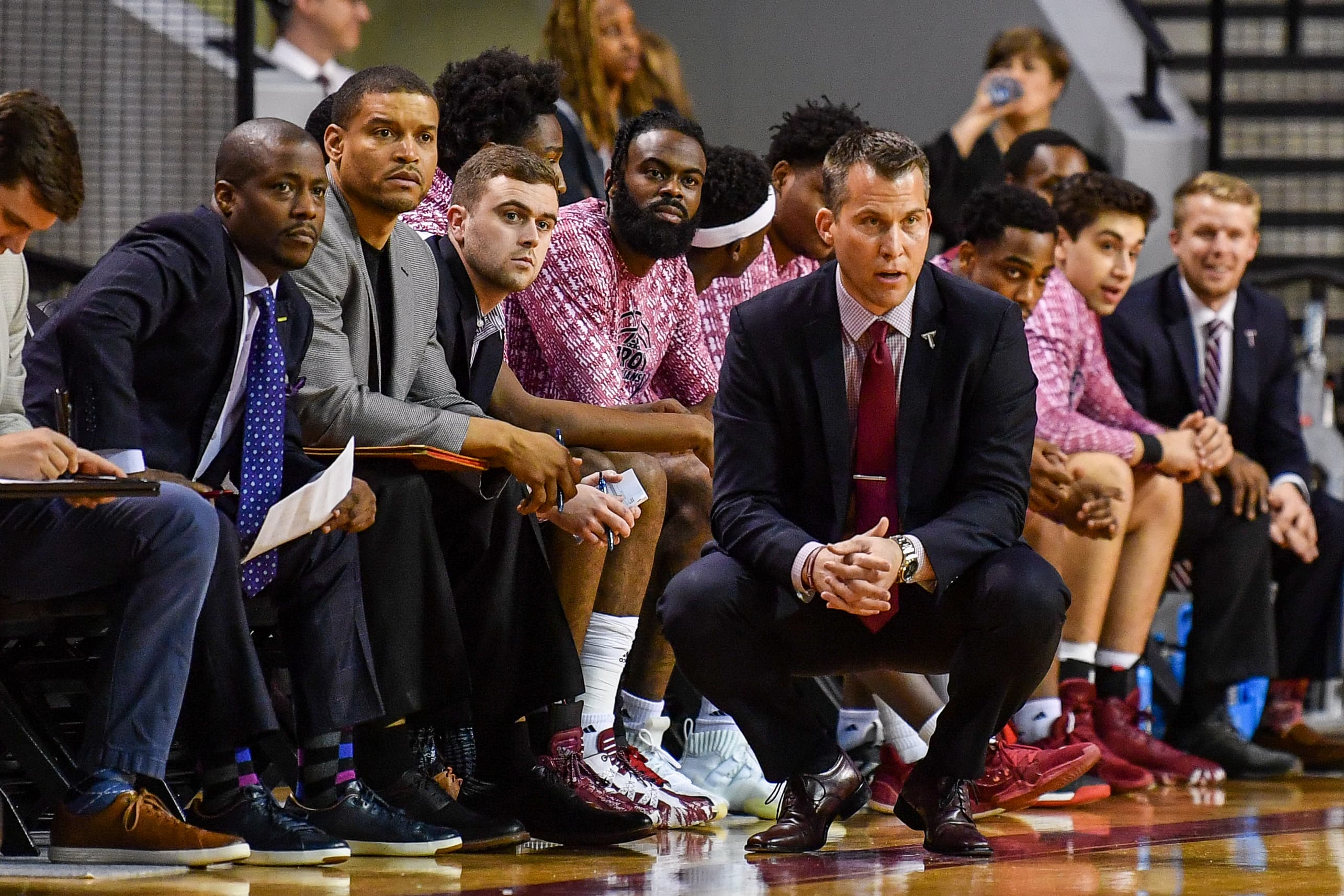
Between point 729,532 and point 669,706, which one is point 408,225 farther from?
point 669,706

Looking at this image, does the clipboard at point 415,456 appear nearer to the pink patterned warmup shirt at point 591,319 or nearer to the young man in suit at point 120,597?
the young man in suit at point 120,597

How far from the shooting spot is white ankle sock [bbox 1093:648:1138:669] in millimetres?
4387

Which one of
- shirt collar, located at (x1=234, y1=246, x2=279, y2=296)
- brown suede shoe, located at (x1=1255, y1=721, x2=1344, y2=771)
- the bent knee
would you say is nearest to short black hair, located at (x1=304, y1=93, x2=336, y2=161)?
shirt collar, located at (x1=234, y1=246, x2=279, y2=296)

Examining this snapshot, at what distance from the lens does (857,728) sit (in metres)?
3.92

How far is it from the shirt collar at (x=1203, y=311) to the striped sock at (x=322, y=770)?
9.37ft

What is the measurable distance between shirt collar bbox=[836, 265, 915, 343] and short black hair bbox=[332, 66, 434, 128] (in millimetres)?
848

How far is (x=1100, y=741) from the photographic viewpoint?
4348 millimetres

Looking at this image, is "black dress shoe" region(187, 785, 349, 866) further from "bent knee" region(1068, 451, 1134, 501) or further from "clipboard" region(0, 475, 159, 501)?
"bent knee" region(1068, 451, 1134, 501)

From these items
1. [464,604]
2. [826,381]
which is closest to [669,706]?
[464,604]

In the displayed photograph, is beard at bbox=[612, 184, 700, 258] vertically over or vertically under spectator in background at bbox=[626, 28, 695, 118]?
under

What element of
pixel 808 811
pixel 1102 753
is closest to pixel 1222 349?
pixel 1102 753

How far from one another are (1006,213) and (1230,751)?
1.49 meters

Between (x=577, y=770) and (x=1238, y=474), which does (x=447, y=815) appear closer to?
(x=577, y=770)

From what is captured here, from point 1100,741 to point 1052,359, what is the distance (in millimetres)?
901
